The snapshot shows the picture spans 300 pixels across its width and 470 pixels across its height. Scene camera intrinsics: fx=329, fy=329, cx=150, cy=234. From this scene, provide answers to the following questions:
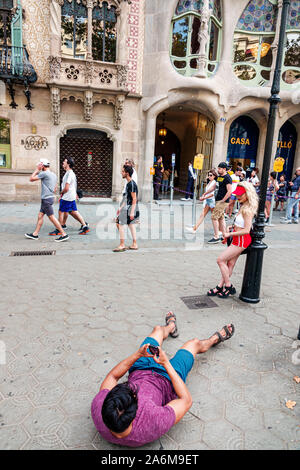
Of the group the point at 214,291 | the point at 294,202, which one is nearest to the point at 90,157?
the point at 294,202

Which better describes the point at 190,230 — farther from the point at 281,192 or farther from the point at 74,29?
the point at 74,29

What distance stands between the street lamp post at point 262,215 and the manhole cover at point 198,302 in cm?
49

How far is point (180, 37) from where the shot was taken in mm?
14438

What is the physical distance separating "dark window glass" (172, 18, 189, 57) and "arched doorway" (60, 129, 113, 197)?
4.89m

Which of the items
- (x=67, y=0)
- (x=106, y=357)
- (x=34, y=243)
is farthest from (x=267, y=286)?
(x=67, y=0)

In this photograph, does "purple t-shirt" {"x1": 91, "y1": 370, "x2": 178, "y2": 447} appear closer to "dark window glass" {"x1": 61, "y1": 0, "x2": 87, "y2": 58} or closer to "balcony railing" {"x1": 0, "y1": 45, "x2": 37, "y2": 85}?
"balcony railing" {"x1": 0, "y1": 45, "x2": 37, "y2": 85}

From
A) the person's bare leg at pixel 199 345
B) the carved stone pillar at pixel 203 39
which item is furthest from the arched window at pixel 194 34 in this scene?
the person's bare leg at pixel 199 345

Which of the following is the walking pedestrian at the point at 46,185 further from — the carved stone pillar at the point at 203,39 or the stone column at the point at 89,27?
the carved stone pillar at the point at 203,39

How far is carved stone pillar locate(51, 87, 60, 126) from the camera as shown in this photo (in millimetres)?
13008

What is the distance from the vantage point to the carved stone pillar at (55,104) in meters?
13.0

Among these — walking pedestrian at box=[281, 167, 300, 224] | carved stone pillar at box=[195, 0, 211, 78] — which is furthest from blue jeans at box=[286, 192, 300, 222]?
carved stone pillar at box=[195, 0, 211, 78]

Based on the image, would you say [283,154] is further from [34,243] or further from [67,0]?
[34,243]

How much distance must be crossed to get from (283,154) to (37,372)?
1855cm

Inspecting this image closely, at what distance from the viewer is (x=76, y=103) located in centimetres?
1374
